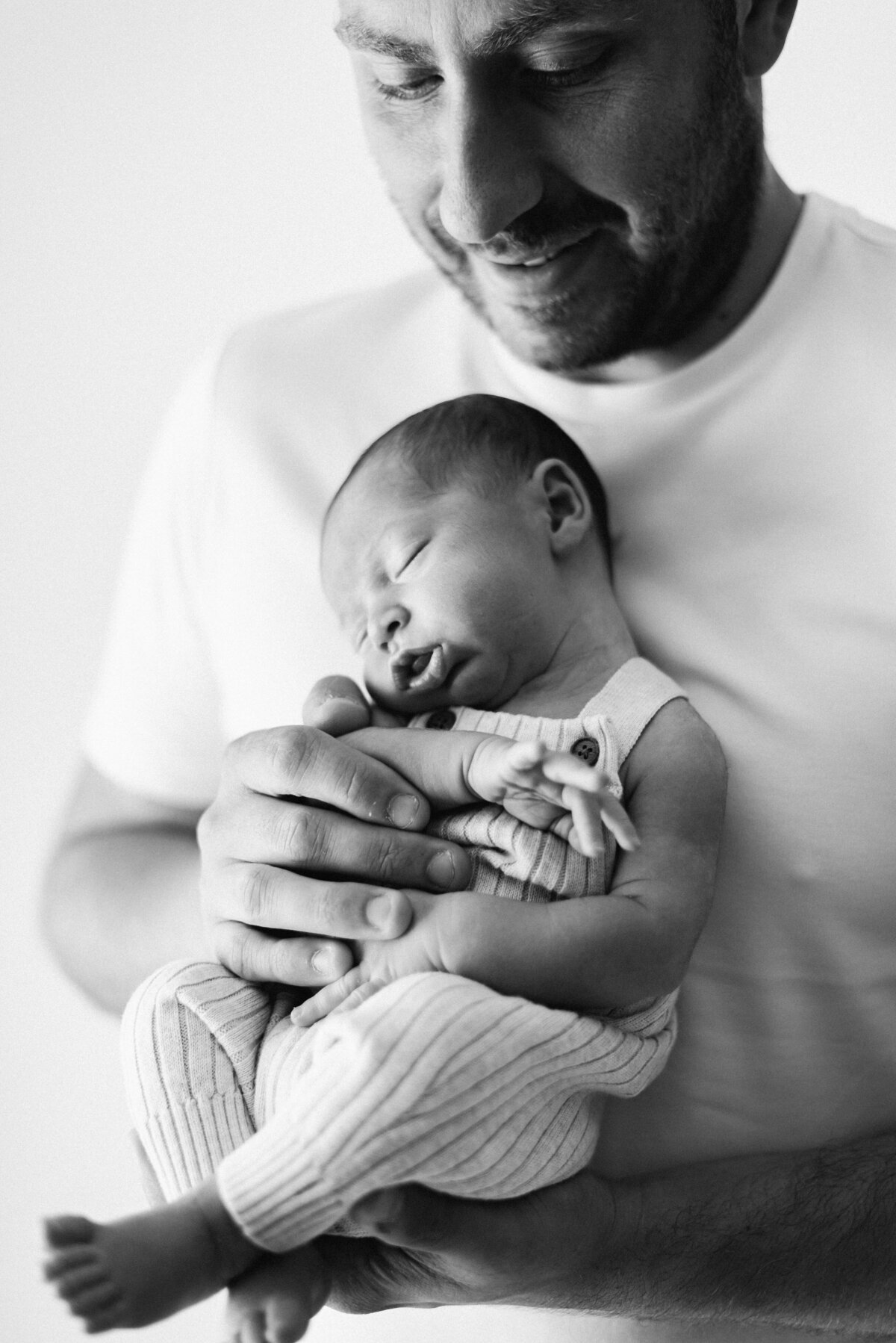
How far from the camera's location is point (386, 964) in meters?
1.07

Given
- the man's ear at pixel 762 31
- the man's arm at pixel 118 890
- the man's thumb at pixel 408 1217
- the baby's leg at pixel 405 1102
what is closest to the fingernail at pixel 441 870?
the baby's leg at pixel 405 1102

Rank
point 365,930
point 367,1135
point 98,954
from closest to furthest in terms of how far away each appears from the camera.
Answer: point 367,1135 < point 365,930 < point 98,954

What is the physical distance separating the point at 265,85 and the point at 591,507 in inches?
51.4

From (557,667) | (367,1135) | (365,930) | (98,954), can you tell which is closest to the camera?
(367,1135)

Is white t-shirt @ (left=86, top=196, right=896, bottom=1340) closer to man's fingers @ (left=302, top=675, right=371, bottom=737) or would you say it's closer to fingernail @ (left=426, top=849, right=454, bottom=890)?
man's fingers @ (left=302, top=675, right=371, bottom=737)

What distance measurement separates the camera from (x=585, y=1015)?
109cm

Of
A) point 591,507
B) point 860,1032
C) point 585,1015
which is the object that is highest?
point 591,507

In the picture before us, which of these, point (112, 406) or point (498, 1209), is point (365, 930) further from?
point (112, 406)

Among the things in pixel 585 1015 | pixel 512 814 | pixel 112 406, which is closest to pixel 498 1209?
pixel 585 1015

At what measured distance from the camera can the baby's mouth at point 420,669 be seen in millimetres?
1191

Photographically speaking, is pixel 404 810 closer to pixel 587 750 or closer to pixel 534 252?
pixel 587 750

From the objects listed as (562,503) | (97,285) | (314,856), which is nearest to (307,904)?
(314,856)

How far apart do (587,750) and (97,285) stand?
1.50 meters

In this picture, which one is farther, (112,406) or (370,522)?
(112,406)
